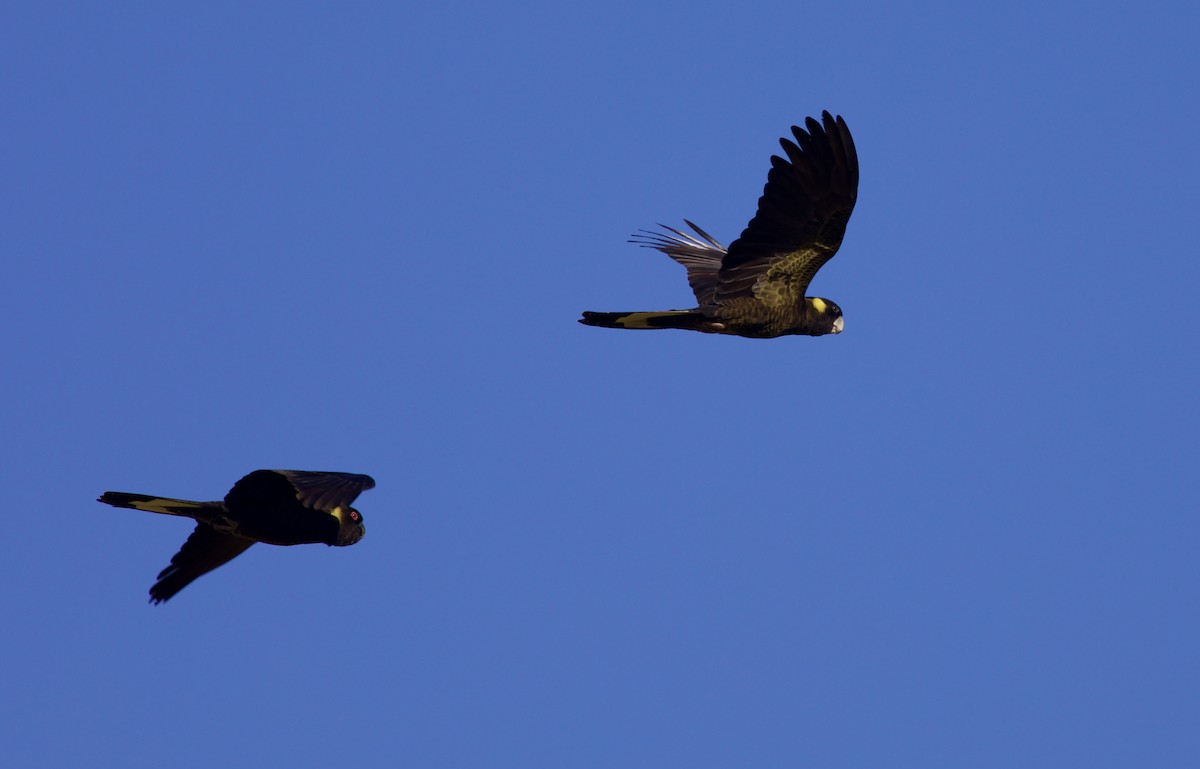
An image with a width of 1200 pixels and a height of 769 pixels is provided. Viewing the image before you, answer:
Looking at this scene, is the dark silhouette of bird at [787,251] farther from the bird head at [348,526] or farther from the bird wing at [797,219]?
the bird head at [348,526]

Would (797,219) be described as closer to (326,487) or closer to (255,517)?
(326,487)

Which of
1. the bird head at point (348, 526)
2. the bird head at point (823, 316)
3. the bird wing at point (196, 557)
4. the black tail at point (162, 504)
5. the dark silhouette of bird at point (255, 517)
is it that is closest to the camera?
the dark silhouette of bird at point (255, 517)

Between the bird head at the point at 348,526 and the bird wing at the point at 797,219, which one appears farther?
the bird head at the point at 348,526

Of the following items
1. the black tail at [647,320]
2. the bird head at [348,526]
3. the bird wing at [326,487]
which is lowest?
the bird wing at [326,487]

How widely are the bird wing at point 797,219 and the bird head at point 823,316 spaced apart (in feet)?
1.52

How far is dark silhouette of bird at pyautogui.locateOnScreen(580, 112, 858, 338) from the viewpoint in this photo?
15.4m

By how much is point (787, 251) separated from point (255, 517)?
6.12 metres

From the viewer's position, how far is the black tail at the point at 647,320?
1586 cm

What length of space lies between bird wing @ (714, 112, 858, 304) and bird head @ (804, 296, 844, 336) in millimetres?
464

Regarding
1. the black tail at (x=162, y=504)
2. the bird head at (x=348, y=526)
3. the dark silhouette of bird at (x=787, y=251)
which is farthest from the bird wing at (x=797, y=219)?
the black tail at (x=162, y=504)

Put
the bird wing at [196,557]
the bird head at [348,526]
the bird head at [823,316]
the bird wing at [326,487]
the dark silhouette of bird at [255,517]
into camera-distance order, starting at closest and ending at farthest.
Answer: the bird wing at [326,487], the dark silhouette of bird at [255,517], the bird head at [348,526], the bird wing at [196,557], the bird head at [823,316]

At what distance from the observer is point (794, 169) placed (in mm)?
15477

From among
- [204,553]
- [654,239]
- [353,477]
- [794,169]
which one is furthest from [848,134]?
[204,553]

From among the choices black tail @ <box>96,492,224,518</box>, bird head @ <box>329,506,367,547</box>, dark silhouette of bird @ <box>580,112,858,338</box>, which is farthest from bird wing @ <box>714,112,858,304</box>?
black tail @ <box>96,492,224,518</box>
